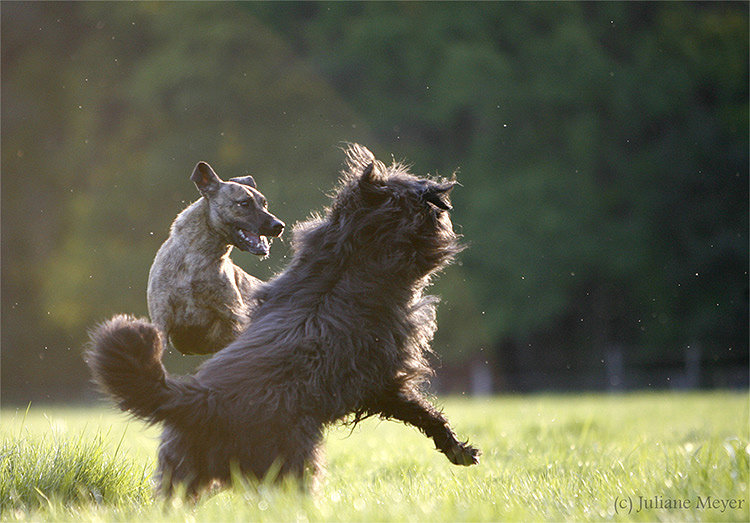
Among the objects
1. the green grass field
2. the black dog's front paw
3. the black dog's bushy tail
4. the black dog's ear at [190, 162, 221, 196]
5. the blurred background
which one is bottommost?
the green grass field

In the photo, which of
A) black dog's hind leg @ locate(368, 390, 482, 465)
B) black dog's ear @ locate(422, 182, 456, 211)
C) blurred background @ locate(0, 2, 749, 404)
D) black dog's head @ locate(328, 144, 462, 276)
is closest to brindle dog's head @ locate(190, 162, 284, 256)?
black dog's head @ locate(328, 144, 462, 276)

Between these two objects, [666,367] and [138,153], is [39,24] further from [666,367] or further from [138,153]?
[666,367]

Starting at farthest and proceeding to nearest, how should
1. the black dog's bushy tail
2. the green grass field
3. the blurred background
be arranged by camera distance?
the blurred background < the black dog's bushy tail < the green grass field

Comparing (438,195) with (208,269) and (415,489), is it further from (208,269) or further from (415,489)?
(415,489)

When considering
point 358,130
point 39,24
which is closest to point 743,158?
point 358,130

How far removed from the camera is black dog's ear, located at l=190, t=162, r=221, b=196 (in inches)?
172

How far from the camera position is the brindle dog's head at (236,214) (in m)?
4.27

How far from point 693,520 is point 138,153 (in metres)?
18.6

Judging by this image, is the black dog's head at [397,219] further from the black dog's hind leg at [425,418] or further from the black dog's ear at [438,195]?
the black dog's hind leg at [425,418]

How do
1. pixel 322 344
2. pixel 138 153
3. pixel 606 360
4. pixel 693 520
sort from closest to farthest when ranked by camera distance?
pixel 693 520 → pixel 322 344 → pixel 138 153 → pixel 606 360

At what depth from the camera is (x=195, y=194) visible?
55.2 feet

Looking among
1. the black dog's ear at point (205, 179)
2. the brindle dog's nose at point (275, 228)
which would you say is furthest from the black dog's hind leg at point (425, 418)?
the black dog's ear at point (205, 179)

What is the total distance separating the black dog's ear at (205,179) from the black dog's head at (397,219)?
2.32 feet

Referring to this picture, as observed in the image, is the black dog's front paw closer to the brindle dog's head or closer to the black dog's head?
the black dog's head
